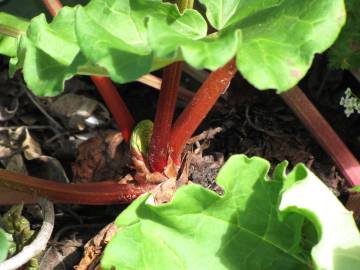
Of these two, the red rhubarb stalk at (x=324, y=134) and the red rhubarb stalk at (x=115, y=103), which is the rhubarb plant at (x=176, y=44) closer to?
the red rhubarb stalk at (x=115, y=103)

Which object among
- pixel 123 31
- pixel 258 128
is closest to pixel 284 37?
pixel 123 31

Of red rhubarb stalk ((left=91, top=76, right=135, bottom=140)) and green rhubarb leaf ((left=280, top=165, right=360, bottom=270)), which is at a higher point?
green rhubarb leaf ((left=280, top=165, right=360, bottom=270))

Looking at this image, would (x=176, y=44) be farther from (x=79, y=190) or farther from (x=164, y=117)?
(x=79, y=190)

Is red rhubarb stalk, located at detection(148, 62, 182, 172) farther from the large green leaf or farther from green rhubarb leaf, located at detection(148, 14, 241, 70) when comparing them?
the large green leaf

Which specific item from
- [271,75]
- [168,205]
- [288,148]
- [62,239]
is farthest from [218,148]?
[271,75]

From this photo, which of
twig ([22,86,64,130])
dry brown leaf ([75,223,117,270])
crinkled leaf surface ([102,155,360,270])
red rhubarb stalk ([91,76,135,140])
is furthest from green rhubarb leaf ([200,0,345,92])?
twig ([22,86,64,130])

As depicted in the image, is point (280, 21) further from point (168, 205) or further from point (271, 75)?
point (168, 205)

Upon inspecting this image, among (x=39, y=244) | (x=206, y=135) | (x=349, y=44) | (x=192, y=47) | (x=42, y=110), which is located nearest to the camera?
(x=192, y=47)
